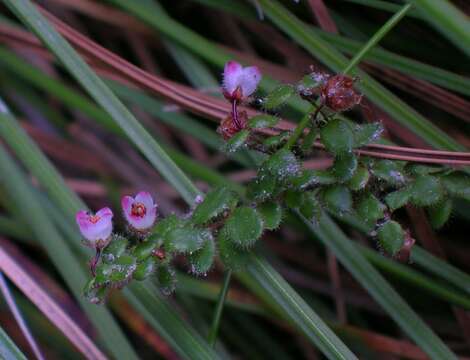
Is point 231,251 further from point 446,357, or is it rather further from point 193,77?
point 193,77

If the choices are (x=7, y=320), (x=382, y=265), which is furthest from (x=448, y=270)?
(x=7, y=320)

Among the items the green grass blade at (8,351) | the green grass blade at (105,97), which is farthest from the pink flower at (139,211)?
the green grass blade at (8,351)

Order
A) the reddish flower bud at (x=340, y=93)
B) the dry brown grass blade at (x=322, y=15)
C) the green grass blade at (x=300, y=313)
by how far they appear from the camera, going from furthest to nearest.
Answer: the dry brown grass blade at (x=322, y=15)
the green grass blade at (x=300, y=313)
the reddish flower bud at (x=340, y=93)

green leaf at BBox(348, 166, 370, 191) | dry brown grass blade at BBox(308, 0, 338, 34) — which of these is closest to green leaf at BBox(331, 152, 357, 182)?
green leaf at BBox(348, 166, 370, 191)

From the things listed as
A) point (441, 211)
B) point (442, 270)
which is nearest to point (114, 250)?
point (441, 211)

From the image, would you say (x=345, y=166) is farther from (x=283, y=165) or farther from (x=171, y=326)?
(x=171, y=326)

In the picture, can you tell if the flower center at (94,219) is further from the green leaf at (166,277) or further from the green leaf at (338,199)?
the green leaf at (338,199)
